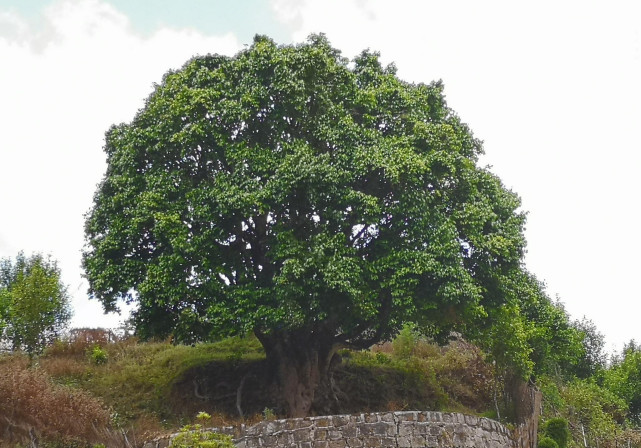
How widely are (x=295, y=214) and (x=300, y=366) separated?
470cm

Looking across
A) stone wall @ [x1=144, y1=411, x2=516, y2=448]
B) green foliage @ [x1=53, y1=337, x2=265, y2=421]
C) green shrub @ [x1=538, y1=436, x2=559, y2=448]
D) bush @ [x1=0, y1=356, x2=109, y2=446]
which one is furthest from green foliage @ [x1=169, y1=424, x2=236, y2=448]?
green shrub @ [x1=538, y1=436, x2=559, y2=448]

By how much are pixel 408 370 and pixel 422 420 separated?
934 cm

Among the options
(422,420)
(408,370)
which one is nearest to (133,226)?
(422,420)

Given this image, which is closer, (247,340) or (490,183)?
(490,183)

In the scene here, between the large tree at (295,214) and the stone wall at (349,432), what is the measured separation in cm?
264

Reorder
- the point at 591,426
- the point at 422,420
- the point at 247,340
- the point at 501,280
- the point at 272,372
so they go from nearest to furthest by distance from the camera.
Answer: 1. the point at 422,420
2. the point at 501,280
3. the point at 272,372
4. the point at 591,426
5. the point at 247,340

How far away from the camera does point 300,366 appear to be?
1931 centimetres

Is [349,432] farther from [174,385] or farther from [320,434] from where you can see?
[174,385]

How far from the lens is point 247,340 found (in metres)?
25.8

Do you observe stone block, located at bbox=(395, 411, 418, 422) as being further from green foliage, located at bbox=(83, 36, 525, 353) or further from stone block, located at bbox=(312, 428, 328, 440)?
green foliage, located at bbox=(83, 36, 525, 353)

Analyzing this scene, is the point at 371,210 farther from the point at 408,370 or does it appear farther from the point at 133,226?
the point at 408,370

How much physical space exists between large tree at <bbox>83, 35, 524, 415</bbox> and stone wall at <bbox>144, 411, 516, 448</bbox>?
2.64 meters

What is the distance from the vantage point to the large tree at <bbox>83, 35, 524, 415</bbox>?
1688 cm

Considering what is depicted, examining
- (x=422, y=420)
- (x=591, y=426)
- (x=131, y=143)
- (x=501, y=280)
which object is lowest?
(x=591, y=426)
